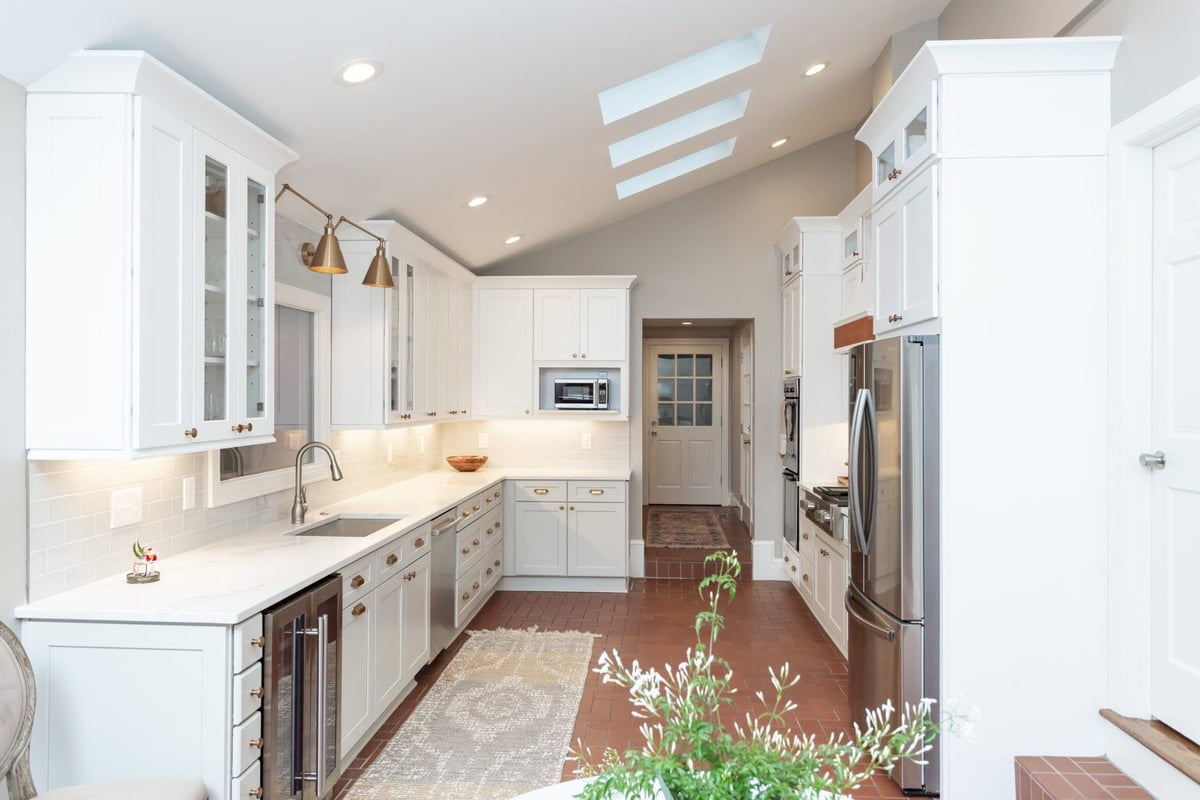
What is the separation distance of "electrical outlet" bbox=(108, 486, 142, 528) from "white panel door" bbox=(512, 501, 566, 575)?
3258mm

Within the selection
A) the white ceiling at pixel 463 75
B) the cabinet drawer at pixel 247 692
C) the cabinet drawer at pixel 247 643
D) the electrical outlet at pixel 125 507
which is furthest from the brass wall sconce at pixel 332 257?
the cabinet drawer at pixel 247 692

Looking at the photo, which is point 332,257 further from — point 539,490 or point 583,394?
point 583,394

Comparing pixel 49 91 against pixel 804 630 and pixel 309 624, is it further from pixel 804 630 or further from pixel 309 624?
pixel 804 630

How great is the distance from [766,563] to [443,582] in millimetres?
2932

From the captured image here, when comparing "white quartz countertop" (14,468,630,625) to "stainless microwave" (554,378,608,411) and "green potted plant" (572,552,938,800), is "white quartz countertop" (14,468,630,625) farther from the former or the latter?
"stainless microwave" (554,378,608,411)

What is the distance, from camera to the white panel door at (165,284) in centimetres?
209

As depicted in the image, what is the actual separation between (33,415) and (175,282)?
0.52 meters

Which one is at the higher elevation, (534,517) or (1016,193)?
(1016,193)

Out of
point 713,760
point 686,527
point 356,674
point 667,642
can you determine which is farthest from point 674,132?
point 686,527

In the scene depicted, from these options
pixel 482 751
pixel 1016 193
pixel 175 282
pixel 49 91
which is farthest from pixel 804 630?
pixel 49 91

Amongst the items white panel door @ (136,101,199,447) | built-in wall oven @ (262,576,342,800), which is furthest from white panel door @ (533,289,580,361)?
white panel door @ (136,101,199,447)

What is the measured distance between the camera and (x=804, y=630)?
4789 millimetres

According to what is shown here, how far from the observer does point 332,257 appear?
3111 millimetres

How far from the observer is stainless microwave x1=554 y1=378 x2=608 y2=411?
19.4 ft
